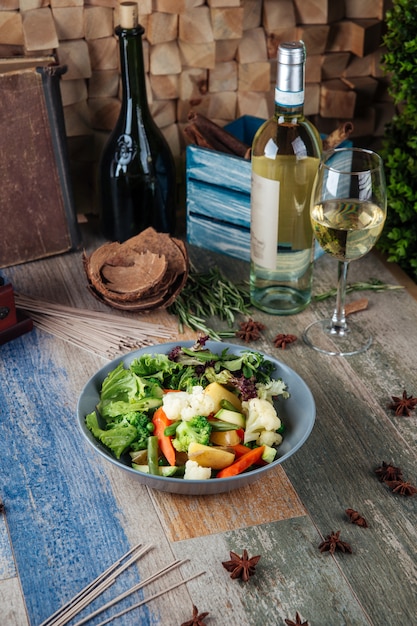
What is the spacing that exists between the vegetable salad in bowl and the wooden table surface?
0.05 m

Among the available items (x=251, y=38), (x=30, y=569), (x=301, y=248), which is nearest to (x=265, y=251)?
(x=301, y=248)

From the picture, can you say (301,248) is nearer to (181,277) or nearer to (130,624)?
(181,277)

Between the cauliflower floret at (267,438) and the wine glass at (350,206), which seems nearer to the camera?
the cauliflower floret at (267,438)

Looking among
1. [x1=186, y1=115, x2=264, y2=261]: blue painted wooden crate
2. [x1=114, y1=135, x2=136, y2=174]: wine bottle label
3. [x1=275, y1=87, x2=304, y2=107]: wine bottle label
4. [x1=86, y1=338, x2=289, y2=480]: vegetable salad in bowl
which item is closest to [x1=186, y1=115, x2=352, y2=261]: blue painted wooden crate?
[x1=186, y1=115, x2=264, y2=261]: blue painted wooden crate

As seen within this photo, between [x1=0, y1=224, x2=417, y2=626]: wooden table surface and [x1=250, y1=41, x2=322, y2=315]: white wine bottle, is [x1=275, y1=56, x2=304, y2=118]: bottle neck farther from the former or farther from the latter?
[x1=0, y1=224, x2=417, y2=626]: wooden table surface

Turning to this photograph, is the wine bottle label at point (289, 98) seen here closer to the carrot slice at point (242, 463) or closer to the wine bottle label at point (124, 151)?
the wine bottle label at point (124, 151)

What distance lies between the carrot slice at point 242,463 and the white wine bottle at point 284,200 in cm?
43

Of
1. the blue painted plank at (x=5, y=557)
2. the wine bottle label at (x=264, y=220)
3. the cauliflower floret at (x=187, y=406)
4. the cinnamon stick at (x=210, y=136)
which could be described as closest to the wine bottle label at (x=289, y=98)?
the wine bottle label at (x=264, y=220)

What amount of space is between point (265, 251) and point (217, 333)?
0.51ft

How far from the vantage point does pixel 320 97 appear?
66.2 inches

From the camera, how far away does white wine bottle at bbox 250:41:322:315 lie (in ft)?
3.99

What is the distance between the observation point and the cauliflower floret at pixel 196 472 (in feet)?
2.99

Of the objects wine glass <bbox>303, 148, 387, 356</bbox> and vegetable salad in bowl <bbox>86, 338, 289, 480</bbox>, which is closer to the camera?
vegetable salad in bowl <bbox>86, 338, 289, 480</bbox>

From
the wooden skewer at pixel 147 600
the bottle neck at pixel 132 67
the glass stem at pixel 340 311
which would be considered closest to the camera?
the wooden skewer at pixel 147 600
